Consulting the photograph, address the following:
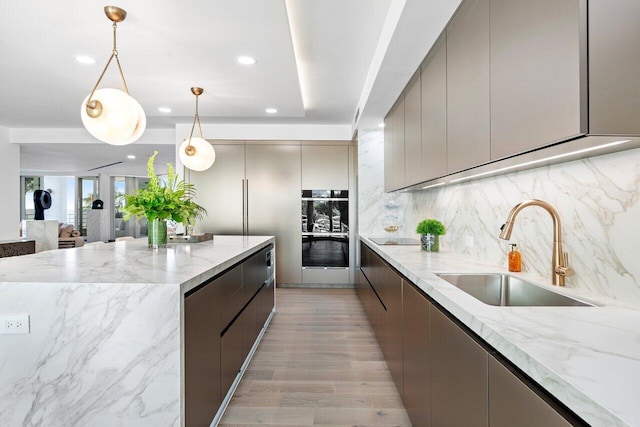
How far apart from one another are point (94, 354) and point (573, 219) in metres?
2.03

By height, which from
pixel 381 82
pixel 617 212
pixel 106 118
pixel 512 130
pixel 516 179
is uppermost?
pixel 381 82

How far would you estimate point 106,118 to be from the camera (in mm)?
2270

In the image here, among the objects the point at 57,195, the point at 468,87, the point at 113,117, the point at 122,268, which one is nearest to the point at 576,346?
the point at 468,87

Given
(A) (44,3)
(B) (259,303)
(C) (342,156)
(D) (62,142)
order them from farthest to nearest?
(D) (62,142) < (C) (342,156) < (B) (259,303) < (A) (44,3)

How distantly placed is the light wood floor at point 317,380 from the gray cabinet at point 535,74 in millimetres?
1608

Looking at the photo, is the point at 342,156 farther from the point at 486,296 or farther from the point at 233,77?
the point at 486,296

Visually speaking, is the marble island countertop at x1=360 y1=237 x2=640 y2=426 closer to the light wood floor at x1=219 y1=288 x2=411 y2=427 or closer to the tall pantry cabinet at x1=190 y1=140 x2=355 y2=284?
the light wood floor at x1=219 y1=288 x2=411 y2=427

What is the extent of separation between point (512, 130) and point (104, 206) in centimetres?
1244

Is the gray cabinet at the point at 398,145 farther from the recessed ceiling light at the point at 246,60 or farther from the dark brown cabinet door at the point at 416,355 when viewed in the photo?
the dark brown cabinet door at the point at 416,355

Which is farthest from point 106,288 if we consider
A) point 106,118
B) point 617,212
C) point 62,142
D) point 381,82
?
point 62,142

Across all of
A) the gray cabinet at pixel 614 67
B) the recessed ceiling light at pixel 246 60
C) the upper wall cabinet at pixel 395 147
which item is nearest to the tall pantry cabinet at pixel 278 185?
the upper wall cabinet at pixel 395 147

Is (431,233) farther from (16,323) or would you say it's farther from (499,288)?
(16,323)

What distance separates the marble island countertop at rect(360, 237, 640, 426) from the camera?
594 mm

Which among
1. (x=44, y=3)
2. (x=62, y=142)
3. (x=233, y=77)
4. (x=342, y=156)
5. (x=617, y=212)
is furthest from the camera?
(x=62, y=142)
